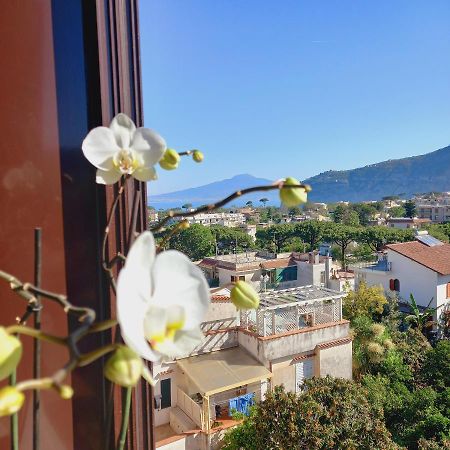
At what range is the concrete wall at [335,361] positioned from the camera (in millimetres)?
6188

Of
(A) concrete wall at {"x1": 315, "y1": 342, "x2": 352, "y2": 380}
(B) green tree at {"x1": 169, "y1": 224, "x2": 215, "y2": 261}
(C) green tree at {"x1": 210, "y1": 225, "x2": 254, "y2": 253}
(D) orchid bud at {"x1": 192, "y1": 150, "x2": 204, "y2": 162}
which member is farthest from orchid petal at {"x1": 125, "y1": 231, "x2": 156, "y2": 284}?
(C) green tree at {"x1": 210, "y1": 225, "x2": 254, "y2": 253}

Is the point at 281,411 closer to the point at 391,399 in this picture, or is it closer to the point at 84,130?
the point at 391,399

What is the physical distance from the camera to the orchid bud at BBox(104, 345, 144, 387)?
0.29 meters

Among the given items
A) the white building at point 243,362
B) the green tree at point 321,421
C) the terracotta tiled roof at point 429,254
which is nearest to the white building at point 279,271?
the terracotta tiled roof at point 429,254

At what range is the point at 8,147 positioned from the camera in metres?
0.74

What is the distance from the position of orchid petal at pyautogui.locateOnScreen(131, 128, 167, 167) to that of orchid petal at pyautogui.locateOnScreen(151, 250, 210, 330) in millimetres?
196

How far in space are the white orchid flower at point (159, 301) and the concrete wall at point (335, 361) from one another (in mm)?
6315

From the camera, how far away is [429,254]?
1126 cm

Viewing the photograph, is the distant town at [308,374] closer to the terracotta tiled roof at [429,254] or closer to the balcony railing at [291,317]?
the balcony railing at [291,317]

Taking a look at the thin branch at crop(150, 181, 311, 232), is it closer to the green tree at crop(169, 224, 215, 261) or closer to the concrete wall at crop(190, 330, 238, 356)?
the concrete wall at crop(190, 330, 238, 356)

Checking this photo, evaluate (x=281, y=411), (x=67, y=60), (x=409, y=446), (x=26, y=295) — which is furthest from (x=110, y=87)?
(x=409, y=446)

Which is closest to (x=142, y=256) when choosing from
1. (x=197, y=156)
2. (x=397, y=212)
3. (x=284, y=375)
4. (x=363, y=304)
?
(x=197, y=156)

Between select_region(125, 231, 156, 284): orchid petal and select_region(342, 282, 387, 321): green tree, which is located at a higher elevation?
select_region(125, 231, 156, 284): orchid petal

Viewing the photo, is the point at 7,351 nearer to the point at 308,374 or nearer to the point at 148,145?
the point at 148,145
